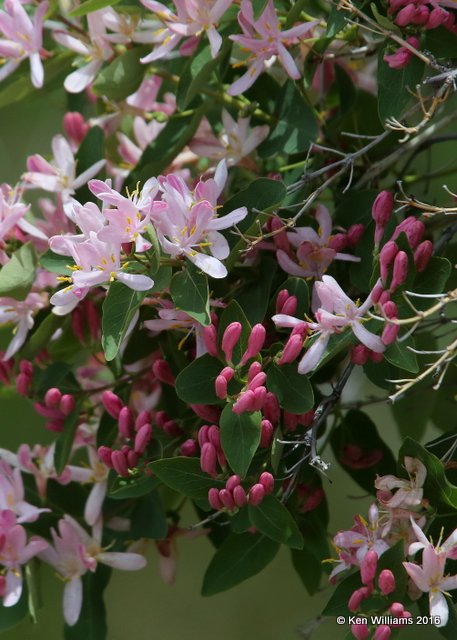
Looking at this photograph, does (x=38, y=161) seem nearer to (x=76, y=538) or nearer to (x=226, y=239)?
(x=226, y=239)

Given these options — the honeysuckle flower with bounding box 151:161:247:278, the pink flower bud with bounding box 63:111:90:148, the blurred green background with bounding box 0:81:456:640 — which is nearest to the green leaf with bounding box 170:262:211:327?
the honeysuckle flower with bounding box 151:161:247:278

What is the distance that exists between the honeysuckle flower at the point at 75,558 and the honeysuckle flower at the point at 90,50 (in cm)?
41

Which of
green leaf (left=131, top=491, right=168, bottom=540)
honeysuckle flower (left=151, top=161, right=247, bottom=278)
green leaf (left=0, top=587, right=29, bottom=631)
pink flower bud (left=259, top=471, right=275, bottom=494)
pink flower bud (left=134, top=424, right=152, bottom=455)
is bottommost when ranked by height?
green leaf (left=0, top=587, right=29, bottom=631)

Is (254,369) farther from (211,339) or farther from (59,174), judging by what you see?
(59,174)

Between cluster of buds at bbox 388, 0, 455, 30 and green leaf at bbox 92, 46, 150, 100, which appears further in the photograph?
green leaf at bbox 92, 46, 150, 100

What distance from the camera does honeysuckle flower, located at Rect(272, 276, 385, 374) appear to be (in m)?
0.84

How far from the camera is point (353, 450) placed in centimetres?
105

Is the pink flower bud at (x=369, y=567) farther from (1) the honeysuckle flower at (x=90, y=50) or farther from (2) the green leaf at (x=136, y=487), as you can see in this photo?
(1) the honeysuckle flower at (x=90, y=50)

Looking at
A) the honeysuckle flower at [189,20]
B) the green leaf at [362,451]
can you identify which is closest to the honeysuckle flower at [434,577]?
the green leaf at [362,451]

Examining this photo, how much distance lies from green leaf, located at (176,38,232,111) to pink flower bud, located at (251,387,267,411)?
28cm

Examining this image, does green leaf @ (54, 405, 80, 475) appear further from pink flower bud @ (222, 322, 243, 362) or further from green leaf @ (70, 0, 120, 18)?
green leaf @ (70, 0, 120, 18)

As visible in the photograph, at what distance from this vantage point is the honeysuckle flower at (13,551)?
39.4 inches

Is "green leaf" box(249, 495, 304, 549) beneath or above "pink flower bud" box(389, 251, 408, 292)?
beneath

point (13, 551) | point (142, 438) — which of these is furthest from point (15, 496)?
point (142, 438)
